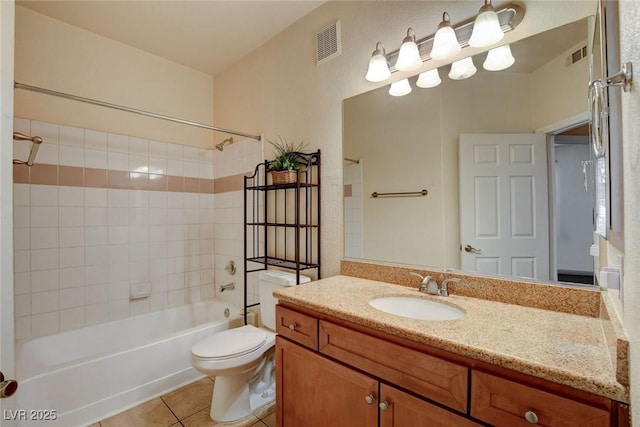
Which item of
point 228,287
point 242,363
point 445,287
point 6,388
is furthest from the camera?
point 228,287

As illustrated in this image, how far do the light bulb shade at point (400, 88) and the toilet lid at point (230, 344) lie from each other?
1689 mm

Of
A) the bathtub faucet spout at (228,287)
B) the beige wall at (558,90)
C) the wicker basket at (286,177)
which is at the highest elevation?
the beige wall at (558,90)

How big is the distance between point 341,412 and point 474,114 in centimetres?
144

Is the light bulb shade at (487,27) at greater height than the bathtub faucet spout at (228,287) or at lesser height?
greater

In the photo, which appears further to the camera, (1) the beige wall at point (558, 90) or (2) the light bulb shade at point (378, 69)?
(2) the light bulb shade at point (378, 69)

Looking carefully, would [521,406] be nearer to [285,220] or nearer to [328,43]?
[285,220]

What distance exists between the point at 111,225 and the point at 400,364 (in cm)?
243

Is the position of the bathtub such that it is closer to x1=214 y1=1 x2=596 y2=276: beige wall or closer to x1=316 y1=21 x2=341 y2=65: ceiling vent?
x1=214 y1=1 x2=596 y2=276: beige wall

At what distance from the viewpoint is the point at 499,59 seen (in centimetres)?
127

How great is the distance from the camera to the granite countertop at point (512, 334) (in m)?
0.68

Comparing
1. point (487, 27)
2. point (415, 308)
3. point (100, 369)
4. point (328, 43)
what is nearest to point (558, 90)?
point (487, 27)

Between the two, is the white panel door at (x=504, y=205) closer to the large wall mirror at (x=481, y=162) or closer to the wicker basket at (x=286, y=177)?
the large wall mirror at (x=481, y=162)

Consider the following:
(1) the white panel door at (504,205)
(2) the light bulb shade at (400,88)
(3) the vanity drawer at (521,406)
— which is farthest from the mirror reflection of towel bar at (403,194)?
(3) the vanity drawer at (521,406)

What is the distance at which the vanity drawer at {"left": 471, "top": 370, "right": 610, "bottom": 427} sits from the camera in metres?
0.66
